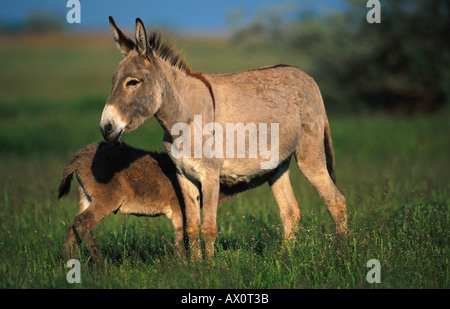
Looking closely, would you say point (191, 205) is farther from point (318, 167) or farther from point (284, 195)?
point (318, 167)

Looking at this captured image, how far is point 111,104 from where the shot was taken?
500cm

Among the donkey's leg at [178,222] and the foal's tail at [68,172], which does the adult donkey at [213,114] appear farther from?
the foal's tail at [68,172]

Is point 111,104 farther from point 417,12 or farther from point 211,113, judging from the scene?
point 417,12

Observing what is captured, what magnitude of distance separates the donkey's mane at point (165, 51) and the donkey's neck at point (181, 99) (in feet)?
0.22

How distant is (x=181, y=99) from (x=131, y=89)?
64cm

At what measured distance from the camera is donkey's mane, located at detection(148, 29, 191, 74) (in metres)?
5.49

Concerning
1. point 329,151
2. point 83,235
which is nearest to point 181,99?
point 83,235

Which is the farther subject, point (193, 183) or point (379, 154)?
point (379, 154)

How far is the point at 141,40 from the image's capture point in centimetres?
521

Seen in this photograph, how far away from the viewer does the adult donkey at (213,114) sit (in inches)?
204

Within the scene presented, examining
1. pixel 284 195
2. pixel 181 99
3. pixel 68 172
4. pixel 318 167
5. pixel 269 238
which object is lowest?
pixel 269 238
